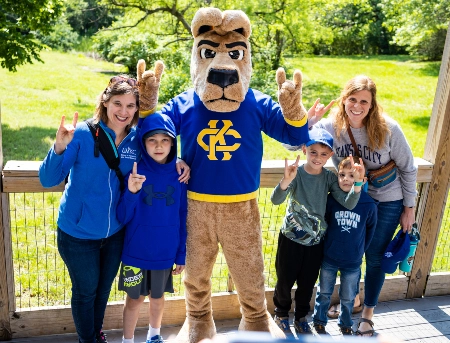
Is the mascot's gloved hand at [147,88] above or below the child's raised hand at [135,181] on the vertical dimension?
above

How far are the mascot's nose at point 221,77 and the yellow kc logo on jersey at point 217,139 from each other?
0.71ft

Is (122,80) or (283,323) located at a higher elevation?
(122,80)

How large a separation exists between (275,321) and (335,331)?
1.36 feet

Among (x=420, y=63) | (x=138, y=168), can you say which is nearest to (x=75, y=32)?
(x=420, y=63)

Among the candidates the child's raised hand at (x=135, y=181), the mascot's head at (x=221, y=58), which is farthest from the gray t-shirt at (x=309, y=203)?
the child's raised hand at (x=135, y=181)

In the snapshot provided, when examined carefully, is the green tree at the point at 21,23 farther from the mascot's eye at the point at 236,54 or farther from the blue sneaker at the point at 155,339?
the blue sneaker at the point at 155,339

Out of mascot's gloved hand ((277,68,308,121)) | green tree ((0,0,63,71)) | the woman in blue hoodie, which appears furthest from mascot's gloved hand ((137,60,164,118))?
green tree ((0,0,63,71))

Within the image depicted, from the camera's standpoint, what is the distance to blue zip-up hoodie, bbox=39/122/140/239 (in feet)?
8.00

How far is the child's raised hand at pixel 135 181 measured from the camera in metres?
2.47

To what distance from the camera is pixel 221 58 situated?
2.61 m

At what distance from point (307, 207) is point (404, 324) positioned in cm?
124

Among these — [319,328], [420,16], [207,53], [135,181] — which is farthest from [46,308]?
[420,16]

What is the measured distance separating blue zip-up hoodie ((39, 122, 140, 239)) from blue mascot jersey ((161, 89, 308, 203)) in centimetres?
39

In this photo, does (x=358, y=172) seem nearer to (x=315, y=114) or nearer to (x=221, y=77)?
(x=315, y=114)
